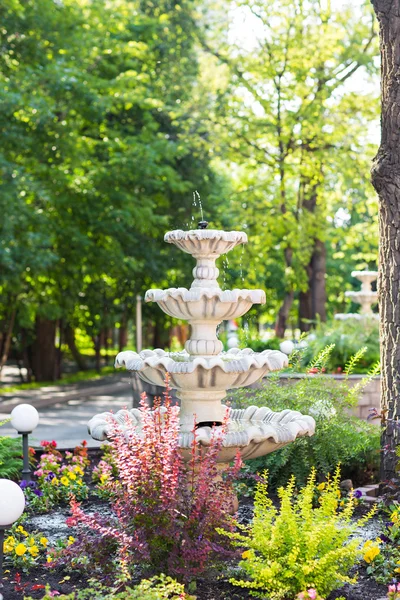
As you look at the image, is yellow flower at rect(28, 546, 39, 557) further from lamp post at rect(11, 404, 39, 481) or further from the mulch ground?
lamp post at rect(11, 404, 39, 481)

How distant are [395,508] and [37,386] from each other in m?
17.7

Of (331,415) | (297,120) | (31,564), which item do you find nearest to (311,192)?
(297,120)

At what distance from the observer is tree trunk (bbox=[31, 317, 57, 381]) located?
24.5 metres

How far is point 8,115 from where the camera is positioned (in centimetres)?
1533

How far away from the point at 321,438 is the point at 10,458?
3103mm

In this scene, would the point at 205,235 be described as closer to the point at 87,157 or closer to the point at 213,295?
the point at 213,295

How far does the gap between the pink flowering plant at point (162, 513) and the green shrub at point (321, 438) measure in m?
2.31

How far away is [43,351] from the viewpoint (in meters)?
24.5

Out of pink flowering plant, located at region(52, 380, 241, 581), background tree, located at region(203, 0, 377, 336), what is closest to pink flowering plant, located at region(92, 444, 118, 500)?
pink flowering plant, located at region(52, 380, 241, 581)

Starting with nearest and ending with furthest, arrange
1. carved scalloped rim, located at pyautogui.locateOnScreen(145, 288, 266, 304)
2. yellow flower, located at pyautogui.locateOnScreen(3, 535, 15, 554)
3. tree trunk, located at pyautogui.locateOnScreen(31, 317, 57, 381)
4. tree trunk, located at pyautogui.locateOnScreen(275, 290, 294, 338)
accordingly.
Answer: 1. yellow flower, located at pyautogui.locateOnScreen(3, 535, 15, 554)
2. carved scalloped rim, located at pyautogui.locateOnScreen(145, 288, 266, 304)
3. tree trunk, located at pyautogui.locateOnScreen(275, 290, 294, 338)
4. tree trunk, located at pyautogui.locateOnScreen(31, 317, 57, 381)

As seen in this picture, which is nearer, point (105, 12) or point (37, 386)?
point (105, 12)

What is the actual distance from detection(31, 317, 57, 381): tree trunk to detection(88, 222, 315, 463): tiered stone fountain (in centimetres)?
1833

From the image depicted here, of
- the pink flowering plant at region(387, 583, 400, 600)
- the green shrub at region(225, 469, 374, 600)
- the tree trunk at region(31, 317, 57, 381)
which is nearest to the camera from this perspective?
the pink flowering plant at region(387, 583, 400, 600)

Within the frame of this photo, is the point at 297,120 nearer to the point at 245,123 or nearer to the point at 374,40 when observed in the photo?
the point at 245,123
